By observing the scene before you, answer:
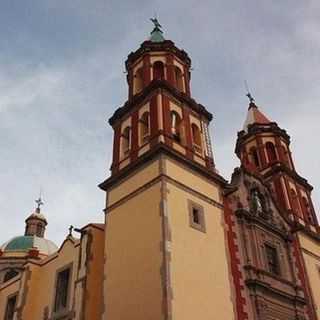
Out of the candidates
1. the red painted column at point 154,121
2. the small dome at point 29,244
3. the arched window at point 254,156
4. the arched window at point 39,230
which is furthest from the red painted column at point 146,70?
the arched window at point 39,230

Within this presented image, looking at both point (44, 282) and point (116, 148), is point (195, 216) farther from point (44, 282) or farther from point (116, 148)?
point (44, 282)

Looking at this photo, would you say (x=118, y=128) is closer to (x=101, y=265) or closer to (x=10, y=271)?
(x=101, y=265)

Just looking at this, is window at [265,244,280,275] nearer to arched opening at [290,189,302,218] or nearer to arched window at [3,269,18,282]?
arched opening at [290,189,302,218]

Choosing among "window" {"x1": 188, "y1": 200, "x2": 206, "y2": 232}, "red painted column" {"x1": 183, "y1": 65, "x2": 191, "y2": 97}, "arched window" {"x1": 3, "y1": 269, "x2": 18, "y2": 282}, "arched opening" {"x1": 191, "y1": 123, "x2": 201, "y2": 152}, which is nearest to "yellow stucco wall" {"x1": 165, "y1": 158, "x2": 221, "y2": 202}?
"window" {"x1": 188, "y1": 200, "x2": 206, "y2": 232}

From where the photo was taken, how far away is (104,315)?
608 inches

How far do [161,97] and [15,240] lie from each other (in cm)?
2240

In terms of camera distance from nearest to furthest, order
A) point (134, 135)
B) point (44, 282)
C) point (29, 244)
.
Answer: point (134, 135)
point (44, 282)
point (29, 244)

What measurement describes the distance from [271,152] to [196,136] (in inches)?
303

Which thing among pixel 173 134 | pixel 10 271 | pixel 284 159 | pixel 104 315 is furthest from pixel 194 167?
pixel 10 271

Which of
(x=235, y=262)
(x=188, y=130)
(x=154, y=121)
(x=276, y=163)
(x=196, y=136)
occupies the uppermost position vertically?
(x=276, y=163)

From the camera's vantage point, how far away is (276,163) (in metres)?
24.9

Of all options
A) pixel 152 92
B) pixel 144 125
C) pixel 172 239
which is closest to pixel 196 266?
pixel 172 239

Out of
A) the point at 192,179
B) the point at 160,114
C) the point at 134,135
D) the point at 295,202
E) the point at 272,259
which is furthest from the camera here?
the point at 295,202

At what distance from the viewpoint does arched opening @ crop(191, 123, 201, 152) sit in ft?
64.2
